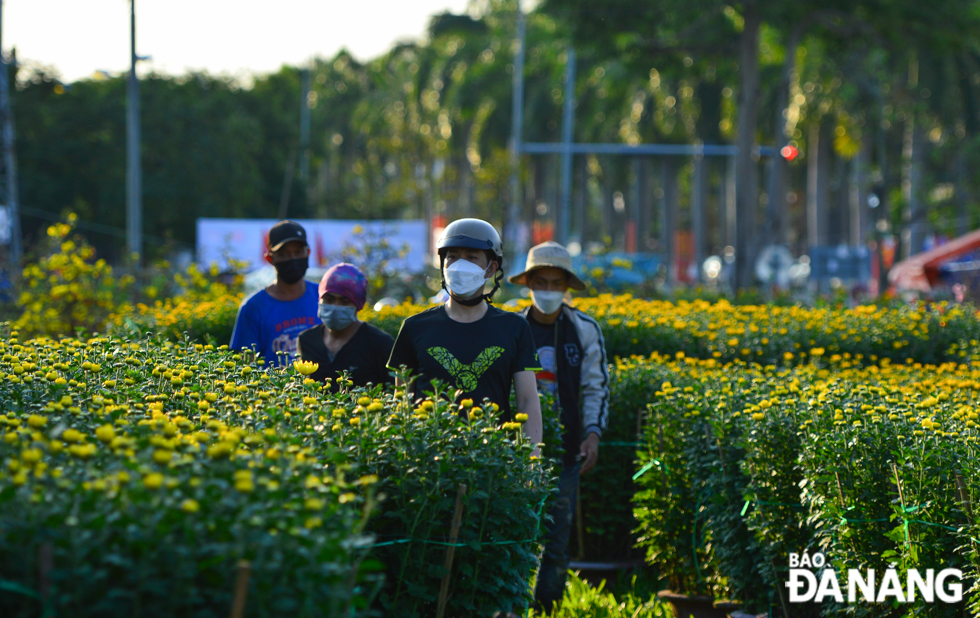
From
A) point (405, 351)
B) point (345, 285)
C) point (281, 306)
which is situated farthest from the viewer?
point (281, 306)

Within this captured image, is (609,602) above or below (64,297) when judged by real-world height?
below

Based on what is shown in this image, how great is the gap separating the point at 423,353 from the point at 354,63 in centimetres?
7097

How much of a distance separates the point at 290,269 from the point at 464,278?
6.04ft

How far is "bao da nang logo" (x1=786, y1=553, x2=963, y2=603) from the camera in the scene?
4.01 metres

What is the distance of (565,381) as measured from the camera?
18.3 feet

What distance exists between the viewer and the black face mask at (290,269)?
590cm

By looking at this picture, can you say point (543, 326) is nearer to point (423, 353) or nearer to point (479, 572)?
point (423, 353)

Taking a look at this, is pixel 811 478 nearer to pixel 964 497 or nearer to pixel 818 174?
pixel 964 497

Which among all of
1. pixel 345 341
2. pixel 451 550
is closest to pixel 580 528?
pixel 345 341

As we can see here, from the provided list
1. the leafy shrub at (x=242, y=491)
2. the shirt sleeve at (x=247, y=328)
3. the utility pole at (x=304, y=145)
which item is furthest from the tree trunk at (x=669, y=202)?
the leafy shrub at (x=242, y=491)

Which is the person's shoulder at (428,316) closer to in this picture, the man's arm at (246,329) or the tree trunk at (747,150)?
the man's arm at (246,329)

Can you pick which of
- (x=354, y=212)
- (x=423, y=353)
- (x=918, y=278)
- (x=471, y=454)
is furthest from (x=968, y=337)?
(x=354, y=212)

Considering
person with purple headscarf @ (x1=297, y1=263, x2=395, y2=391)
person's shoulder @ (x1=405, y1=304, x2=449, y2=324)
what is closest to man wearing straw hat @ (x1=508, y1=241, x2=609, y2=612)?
person with purple headscarf @ (x1=297, y1=263, x2=395, y2=391)

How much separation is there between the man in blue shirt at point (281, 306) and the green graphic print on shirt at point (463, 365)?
1.54 meters
